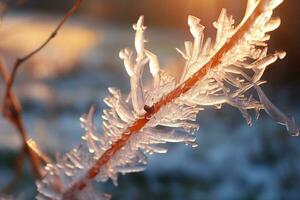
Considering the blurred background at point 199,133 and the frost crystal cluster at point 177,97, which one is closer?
the frost crystal cluster at point 177,97

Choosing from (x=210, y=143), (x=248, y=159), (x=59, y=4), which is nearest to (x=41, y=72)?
(x=210, y=143)

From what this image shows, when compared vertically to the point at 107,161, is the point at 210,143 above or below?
below

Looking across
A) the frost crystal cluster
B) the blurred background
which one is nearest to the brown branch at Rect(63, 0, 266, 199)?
the frost crystal cluster

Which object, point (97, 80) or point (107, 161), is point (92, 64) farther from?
point (107, 161)

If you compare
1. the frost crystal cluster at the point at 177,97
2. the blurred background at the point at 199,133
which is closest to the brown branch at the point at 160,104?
the frost crystal cluster at the point at 177,97

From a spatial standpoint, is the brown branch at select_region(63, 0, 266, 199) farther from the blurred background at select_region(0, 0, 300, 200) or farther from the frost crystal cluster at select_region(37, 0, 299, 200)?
the blurred background at select_region(0, 0, 300, 200)

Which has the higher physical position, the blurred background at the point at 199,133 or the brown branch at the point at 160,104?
the brown branch at the point at 160,104

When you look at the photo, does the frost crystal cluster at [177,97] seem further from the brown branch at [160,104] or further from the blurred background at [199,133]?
the blurred background at [199,133]
